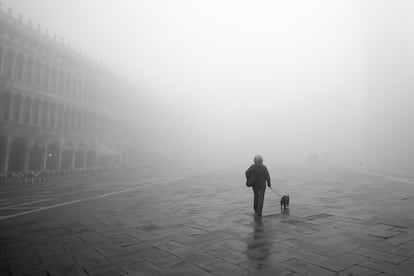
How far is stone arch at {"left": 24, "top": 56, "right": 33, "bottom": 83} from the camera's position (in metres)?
27.1

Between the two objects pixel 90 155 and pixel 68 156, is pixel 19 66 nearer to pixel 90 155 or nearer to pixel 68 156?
pixel 68 156

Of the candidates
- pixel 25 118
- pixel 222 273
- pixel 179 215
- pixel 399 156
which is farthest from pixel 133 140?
pixel 399 156

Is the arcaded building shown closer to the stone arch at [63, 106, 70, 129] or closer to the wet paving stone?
the stone arch at [63, 106, 70, 129]

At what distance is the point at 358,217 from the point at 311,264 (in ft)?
11.5

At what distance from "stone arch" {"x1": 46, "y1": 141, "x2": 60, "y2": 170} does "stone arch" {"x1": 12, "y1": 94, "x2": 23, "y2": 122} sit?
16.0 feet

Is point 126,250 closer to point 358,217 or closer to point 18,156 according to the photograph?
point 358,217

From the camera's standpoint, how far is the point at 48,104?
29422 millimetres

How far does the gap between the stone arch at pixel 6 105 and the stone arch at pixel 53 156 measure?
5.77m

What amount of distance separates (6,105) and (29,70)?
4.74 m

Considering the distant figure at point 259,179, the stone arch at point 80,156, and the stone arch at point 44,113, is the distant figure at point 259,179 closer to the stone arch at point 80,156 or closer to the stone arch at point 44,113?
the stone arch at point 44,113

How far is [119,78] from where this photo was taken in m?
43.9

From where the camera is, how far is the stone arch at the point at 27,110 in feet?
87.4

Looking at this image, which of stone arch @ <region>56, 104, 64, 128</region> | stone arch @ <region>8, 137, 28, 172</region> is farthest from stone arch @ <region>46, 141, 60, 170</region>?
stone arch @ <region>8, 137, 28, 172</region>

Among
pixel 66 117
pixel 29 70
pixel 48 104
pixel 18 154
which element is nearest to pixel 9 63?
pixel 29 70
